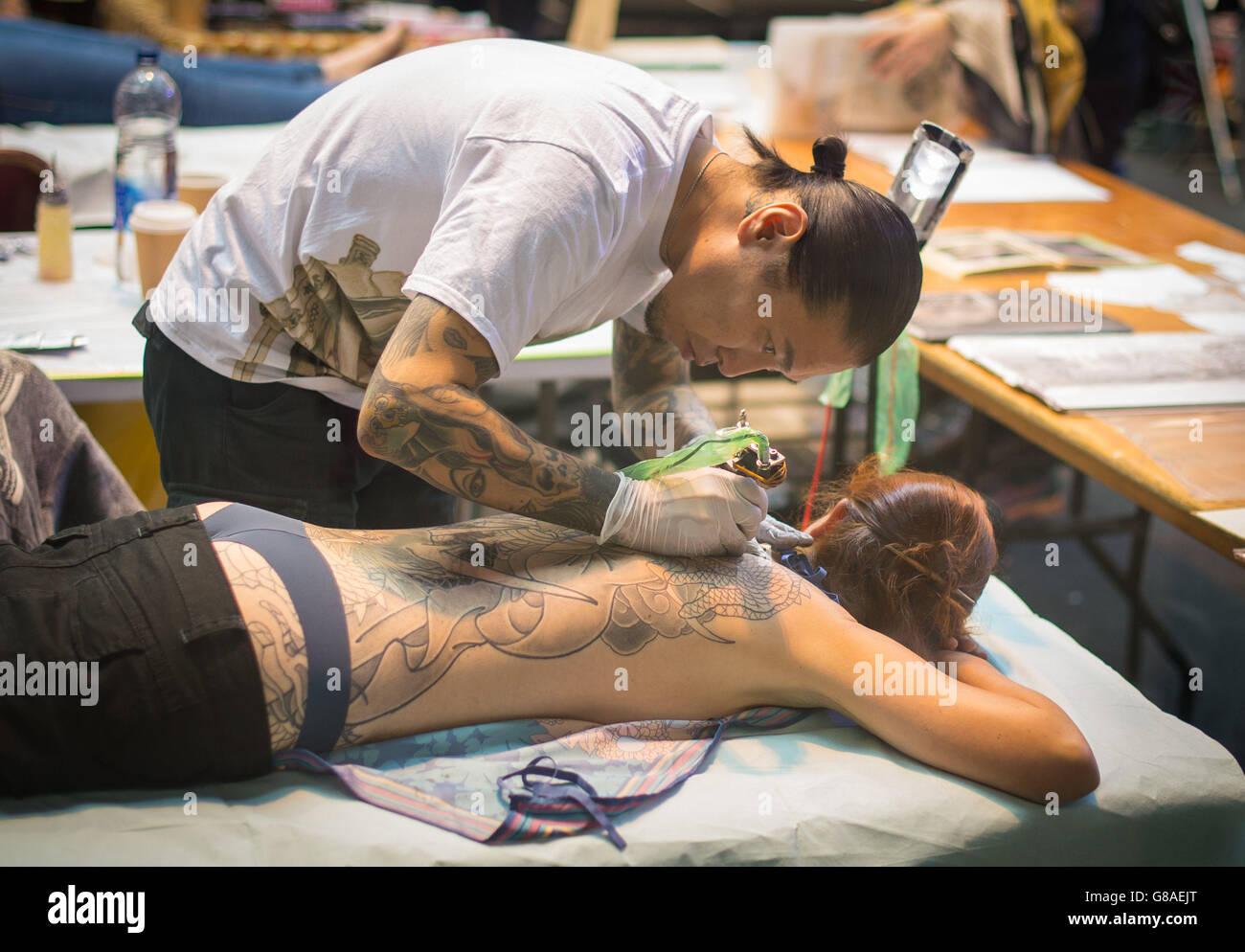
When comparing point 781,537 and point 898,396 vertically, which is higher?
point 898,396

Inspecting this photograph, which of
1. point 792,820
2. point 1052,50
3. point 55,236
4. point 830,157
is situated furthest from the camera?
point 1052,50

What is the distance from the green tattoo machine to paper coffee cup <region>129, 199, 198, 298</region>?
4.22 ft

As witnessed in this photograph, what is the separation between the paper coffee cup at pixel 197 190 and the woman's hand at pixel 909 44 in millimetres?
2352

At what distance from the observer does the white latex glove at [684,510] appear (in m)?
1.44

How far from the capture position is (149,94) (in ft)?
8.75

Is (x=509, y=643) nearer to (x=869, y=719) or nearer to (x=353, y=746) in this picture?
(x=353, y=746)

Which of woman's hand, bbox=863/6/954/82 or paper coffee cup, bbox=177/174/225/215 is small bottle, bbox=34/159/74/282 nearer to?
paper coffee cup, bbox=177/174/225/215

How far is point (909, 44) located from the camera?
149 inches

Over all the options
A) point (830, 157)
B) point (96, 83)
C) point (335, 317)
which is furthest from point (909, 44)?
point (335, 317)

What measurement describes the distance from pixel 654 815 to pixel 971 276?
6.06 ft

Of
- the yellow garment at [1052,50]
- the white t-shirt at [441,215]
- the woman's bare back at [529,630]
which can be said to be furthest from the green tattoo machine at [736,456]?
the yellow garment at [1052,50]

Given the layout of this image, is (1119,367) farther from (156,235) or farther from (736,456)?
(156,235)

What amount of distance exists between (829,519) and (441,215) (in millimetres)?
740
